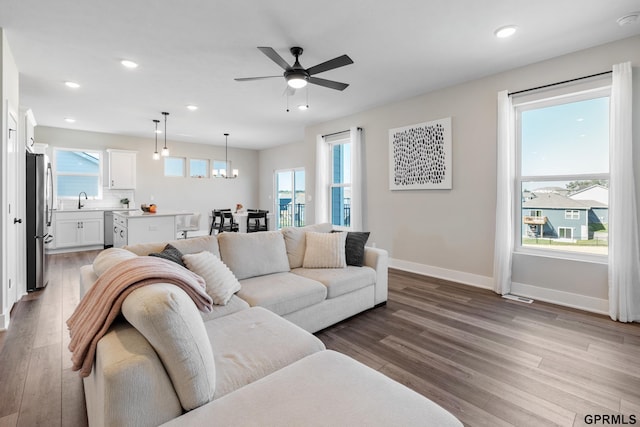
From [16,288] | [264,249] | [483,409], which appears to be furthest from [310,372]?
[16,288]

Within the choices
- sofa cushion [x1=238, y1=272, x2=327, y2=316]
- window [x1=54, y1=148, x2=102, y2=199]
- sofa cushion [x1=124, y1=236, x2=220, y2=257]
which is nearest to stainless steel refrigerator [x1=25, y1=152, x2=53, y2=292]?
sofa cushion [x1=124, y1=236, x2=220, y2=257]

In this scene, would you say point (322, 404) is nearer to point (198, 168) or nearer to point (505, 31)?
point (505, 31)

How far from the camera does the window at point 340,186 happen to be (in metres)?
6.01

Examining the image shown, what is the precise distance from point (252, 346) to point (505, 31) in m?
3.33

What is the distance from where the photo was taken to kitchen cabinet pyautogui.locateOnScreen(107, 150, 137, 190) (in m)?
7.18

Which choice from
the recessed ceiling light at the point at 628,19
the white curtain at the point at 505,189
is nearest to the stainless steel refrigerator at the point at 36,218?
the white curtain at the point at 505,189

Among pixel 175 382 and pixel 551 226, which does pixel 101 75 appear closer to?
pixel 175 382

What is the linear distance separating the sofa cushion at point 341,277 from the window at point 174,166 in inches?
255

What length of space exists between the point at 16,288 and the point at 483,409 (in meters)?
4.65

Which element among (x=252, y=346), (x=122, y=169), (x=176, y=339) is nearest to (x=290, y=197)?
(x=122, y=169)

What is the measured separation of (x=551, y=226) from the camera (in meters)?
3.58

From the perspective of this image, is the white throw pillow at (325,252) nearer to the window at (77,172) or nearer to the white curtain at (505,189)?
the white curtain at (505,189)

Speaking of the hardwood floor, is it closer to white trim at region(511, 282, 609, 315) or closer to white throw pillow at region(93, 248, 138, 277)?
white trim at region(511, 282, 609, 315)

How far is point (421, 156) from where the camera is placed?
461cm
